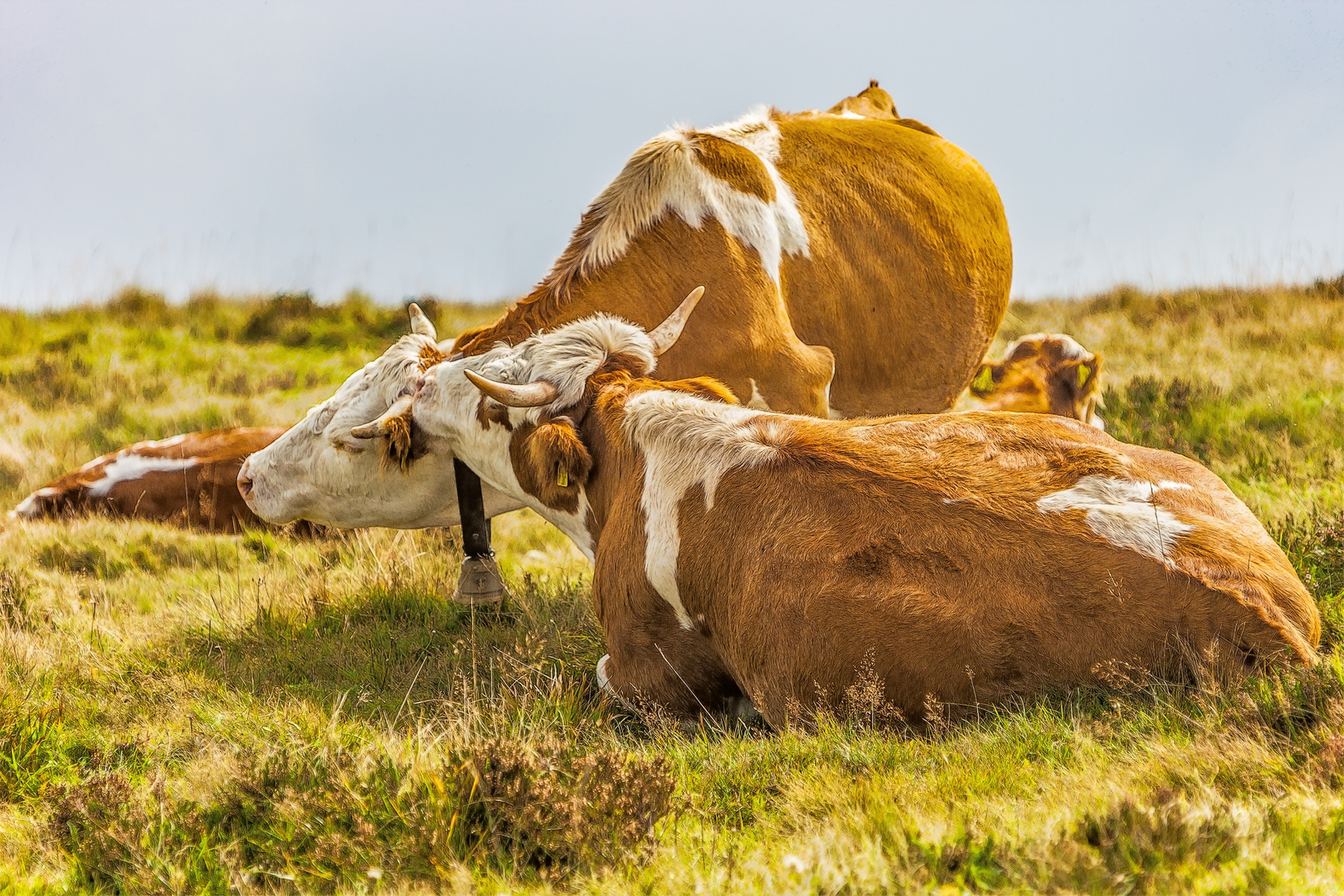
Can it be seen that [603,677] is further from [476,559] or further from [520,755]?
[476,559]

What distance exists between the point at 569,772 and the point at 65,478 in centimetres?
723

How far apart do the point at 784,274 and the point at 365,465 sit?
2.68 m

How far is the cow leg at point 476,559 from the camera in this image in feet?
20.0

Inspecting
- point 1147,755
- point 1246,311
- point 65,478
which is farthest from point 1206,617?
point 1246,311

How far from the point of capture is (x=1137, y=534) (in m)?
3.63

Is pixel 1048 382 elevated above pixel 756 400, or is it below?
below

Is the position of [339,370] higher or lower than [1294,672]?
higher

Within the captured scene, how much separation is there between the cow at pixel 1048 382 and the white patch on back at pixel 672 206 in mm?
3227

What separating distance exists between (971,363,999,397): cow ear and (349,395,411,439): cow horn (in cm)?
506

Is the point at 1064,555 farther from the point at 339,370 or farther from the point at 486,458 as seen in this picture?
the point at 339,370

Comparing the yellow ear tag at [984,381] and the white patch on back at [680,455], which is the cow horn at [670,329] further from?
the yellow ear tag at [984,381]

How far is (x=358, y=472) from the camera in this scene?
621 centimetres

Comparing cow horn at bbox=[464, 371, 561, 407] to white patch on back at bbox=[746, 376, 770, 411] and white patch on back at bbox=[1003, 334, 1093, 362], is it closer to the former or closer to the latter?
white patch on back at bbox=[746, 376, 770, 411]

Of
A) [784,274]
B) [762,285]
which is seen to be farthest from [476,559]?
[784,274]
